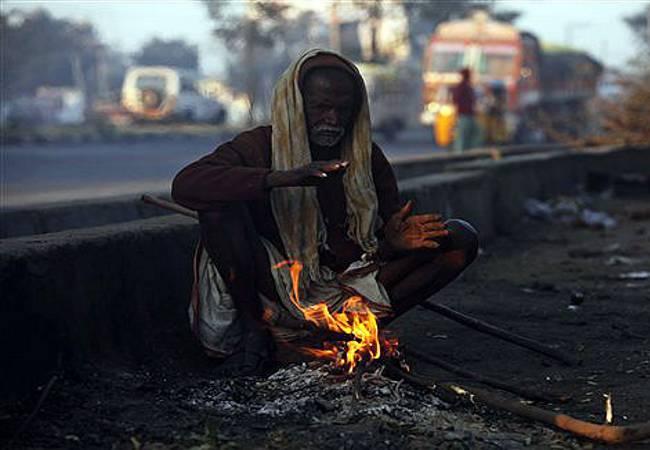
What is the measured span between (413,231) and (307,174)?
1.96 feet

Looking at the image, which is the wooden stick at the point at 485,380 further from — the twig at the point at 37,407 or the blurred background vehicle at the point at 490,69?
the blurred background vehicle at the point at 490,69

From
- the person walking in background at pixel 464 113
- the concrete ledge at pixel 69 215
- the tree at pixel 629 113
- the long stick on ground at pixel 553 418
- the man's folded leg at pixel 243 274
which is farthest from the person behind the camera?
the person walking in background at pixel 464 113

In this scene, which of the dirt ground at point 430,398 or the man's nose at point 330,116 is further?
the man's nose at point 330,116

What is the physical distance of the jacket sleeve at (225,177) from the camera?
15.0 ft

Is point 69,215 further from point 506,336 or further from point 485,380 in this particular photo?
point 485,380

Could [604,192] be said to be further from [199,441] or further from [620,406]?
[199,441]

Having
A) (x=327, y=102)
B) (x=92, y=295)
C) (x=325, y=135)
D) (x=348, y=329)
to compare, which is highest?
(x=327, y=102)

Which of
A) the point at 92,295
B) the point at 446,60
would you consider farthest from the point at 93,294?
the point at 446,60

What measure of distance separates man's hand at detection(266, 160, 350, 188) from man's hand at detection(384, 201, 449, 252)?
18.4 inches

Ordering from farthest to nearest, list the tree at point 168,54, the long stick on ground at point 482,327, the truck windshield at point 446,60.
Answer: the tree at point 168,54
the truck windshield at point 446,60
the long stick on ground at point 482,327

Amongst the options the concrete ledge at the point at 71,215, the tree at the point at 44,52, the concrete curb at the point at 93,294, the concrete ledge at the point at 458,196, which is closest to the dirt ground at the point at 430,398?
the concrete curb at the point at 93,294

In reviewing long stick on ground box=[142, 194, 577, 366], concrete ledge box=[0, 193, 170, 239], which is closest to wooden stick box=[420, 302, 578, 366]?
long stick on ground box=[142, 194, 577, 366]

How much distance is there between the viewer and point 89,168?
797 inches

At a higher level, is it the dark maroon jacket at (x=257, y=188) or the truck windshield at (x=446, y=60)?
the truck windshield at (x=446, y=60)
